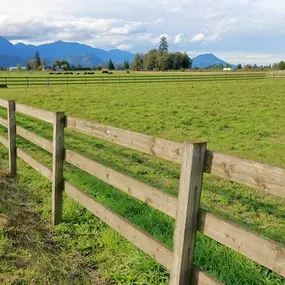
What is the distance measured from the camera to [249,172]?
235 centimetres

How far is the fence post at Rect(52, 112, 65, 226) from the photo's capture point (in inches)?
185

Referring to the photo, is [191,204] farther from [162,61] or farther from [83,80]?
[162,61]

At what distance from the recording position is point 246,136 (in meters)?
10.7

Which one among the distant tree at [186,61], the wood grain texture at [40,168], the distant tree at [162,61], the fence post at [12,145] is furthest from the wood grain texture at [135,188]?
the distant tree at [186,61]

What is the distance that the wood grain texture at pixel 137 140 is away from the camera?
9.64 ft

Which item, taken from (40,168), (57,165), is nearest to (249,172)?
(57,165)

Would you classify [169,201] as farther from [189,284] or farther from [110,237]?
[110,237]

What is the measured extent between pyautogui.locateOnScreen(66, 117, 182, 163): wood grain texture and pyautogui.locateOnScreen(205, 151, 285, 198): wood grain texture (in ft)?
1.12

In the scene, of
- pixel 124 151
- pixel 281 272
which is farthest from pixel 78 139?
pixel 281 272

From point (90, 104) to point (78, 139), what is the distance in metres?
8.66

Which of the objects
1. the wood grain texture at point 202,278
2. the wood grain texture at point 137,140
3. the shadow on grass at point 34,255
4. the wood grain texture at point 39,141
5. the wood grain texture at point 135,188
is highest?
the wood grain texture at point 137,140

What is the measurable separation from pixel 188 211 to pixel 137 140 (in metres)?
1.01

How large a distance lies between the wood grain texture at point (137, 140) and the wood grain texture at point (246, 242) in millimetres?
550

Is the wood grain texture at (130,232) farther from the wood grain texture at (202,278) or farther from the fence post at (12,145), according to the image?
the fence post at (12,145)
